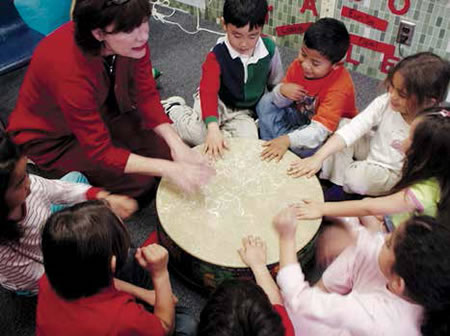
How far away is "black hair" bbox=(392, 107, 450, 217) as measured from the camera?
1349mm

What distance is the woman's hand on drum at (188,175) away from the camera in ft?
4.96

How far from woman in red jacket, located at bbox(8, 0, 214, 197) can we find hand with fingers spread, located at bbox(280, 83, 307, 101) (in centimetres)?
51

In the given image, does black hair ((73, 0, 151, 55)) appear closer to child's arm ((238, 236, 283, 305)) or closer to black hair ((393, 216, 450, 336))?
child's arm ((238, 236, 283, 305))

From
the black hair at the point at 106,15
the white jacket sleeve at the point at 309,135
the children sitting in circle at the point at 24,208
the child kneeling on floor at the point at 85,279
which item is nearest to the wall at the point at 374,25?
the white jacket sleeve at the point at 309,135

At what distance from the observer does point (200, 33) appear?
295 centimetres

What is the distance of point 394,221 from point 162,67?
165cm

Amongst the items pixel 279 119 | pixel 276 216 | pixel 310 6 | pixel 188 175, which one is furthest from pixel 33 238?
pixel 310 6

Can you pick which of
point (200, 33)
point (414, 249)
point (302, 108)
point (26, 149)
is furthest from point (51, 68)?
point (200, 33)

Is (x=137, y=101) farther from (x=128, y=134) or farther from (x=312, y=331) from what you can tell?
(x=312, y=331)

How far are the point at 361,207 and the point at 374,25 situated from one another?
4.20ft

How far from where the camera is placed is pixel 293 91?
190 centimetres

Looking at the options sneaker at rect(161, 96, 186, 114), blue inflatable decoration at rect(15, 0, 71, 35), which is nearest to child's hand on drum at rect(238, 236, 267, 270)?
sneaker at rect(161, 96, 186, 114)

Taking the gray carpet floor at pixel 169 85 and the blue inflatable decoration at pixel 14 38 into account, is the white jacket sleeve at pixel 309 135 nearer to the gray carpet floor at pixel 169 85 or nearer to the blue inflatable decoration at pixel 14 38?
the gray carpet floor at pixel 169 85

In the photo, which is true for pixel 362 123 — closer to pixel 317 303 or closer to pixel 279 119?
pixel 279 119
